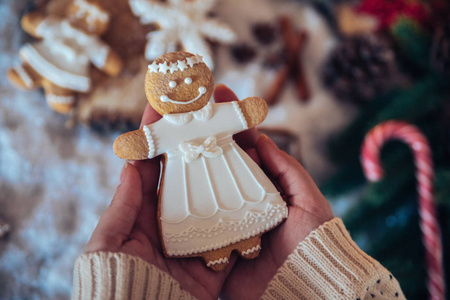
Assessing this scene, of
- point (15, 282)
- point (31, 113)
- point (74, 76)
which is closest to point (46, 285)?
point (15, 282)

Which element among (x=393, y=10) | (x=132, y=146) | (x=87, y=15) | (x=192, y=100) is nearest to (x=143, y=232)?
(x=132, y=146)

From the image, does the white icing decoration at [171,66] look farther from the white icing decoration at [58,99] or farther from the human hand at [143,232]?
the white icing decoration at [58,99]

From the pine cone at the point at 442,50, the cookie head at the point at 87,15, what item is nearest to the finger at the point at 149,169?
the cookie head at the point at 87,15

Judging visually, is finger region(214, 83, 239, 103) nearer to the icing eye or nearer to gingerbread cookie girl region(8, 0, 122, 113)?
the icing eye

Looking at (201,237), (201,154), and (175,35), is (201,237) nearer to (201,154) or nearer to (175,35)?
(201,154)

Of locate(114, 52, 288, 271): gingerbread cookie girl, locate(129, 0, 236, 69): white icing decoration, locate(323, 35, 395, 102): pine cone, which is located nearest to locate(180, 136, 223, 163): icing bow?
locate(114, 52, 288, 271): gingerbread cookie girl

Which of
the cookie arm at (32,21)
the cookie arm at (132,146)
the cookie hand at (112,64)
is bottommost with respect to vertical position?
the cookie hand at (112,64)
